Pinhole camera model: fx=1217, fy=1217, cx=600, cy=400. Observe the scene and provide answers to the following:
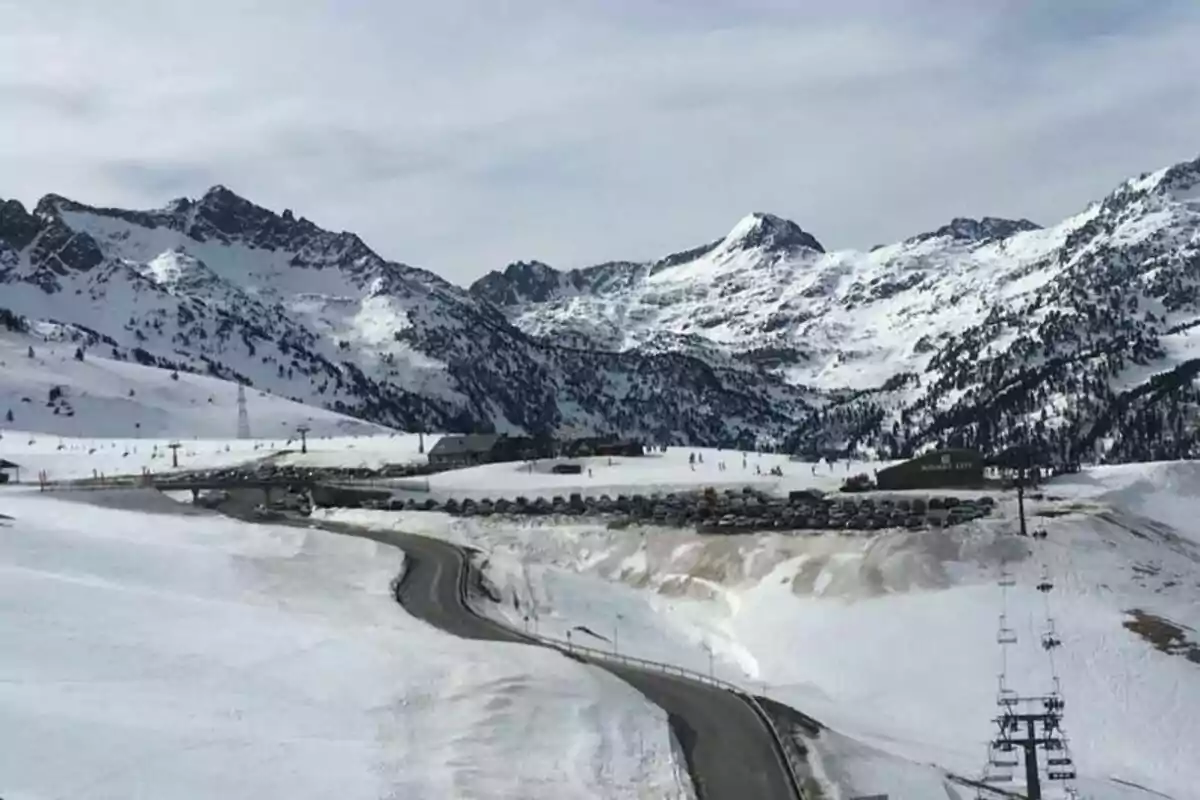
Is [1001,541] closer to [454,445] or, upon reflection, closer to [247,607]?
[247,607]

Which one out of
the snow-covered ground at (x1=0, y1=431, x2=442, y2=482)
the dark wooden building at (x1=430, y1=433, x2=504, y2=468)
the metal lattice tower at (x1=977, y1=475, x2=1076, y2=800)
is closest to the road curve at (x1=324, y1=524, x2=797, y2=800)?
the metal lattice tower at (x1=977, y1=475, x2=1076, y2=800)

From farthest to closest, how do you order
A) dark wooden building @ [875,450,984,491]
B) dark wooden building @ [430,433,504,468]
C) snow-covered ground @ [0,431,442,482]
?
1. dark wooden building @ [430,433,504,468]
2. snow-covered ground @ [0,431,442,482]
3. dark wooden building @ [875,450,984,491]

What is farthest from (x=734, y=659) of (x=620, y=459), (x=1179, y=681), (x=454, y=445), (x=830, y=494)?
(x=454, y=445)

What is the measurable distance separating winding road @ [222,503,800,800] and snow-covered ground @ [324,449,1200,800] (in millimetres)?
2300

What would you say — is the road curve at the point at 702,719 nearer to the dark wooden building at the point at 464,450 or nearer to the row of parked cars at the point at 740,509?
the row of parked cars at the point at 740,509

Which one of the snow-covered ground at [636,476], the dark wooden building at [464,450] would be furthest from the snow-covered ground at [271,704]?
the dark wooden building at [464,450]

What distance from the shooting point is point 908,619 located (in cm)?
6456

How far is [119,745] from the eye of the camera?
30.3 metres

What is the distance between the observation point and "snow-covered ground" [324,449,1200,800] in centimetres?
4931

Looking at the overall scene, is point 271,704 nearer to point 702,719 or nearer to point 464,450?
point 702,719

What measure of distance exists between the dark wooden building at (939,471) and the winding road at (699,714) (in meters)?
48.3

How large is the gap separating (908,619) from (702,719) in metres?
26.6

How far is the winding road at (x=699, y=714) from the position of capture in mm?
34875

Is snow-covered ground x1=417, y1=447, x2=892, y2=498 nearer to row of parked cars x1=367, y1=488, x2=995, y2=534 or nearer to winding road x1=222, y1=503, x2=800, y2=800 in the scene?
row of parked cars x1=367, y1=488, x2=995, y2=534
